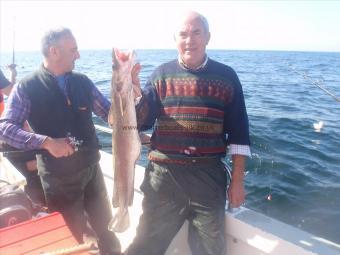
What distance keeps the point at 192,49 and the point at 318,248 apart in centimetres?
186

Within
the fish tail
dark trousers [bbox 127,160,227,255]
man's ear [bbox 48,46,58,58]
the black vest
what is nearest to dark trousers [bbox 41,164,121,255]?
the black vest

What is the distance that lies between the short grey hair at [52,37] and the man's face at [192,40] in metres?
1.00

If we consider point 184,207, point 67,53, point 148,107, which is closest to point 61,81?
point 67,53

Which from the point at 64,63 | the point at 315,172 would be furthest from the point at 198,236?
the point at 315,172

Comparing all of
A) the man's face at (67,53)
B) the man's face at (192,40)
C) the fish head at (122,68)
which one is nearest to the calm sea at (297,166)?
the man's face at (67,53)

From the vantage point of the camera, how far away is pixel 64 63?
3213mm

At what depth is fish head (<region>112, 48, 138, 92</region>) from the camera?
2307 mm

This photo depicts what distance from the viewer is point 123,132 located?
267 centimetres

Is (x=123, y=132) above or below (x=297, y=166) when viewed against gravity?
above

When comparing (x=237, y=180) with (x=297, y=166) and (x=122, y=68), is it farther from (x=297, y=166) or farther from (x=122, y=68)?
(x=297, y=166)

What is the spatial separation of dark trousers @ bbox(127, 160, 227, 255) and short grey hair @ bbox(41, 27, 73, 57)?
4.52ft

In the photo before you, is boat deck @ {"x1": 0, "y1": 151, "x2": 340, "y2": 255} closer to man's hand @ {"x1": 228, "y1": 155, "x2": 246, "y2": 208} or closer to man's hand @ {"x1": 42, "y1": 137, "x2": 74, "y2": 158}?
man's hand @ {"x1": 228, "y1": 155, "x2": 246, "y2": 208}

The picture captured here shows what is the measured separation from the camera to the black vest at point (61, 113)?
3178mm

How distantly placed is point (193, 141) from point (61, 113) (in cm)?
124
